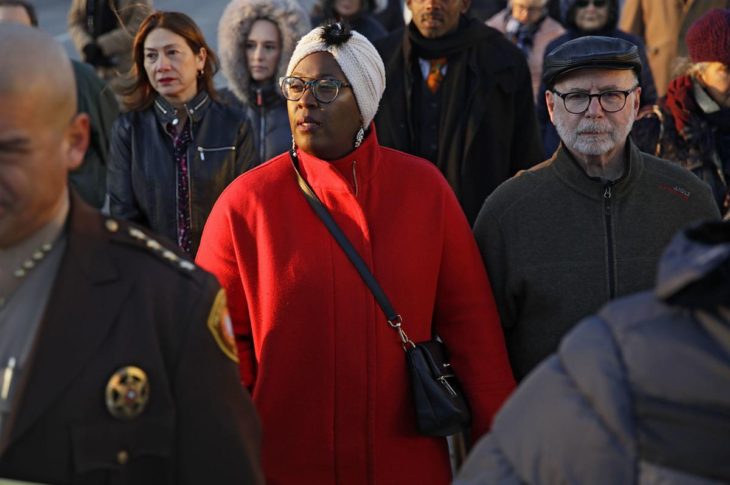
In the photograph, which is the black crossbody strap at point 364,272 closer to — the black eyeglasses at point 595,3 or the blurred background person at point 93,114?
the blurred background person at point 93,114

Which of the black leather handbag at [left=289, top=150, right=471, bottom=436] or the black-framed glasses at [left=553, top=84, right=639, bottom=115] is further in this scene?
the black-framed glasses at [left=553, top=84, right=639, bottom=115]

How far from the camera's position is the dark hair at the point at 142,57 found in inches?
270

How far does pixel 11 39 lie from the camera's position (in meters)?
2.97

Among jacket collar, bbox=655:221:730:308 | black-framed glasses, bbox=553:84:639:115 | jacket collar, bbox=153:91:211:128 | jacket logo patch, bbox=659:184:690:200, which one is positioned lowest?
jacket collar, bbox=655:221:730:308

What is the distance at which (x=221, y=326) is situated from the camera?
3.20 meters

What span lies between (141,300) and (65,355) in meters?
0.20

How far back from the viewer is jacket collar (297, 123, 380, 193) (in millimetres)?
4699

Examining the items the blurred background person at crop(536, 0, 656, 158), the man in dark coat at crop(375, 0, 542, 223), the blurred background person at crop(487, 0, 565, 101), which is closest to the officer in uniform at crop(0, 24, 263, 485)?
the man in dark coat at crop(375, 0, 542, 223)

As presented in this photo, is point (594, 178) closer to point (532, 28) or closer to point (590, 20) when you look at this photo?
point (590, 20)

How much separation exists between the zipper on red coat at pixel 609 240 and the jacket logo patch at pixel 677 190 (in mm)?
183

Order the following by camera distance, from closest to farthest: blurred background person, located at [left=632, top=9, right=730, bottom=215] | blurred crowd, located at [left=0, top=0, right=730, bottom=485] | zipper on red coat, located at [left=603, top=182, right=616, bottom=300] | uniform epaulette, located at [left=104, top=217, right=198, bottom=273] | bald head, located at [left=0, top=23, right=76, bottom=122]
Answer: blurred crowd, located at [left=0, top=0, right=730, bottom=485]
bald head, located at [left=0, top=23, right=76, bottom=122]
uniform epaulette, located at [left=104, top=217, right=198, bottom=273]
zipper on red coat, located at [left=603, top=182, right=616, bottom=300]
blurred background person, located at [left=632, top=9, right=730, bottom=215]

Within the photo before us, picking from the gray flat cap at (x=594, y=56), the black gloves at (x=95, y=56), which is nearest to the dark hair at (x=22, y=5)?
the black gloves at (x=95, y=56)

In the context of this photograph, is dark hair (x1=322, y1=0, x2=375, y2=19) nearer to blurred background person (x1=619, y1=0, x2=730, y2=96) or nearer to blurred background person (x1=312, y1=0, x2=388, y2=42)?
blurred background person (x1=312, y1=0, x2=388, y2=42)

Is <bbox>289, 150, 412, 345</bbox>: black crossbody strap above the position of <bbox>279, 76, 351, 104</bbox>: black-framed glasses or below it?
below
